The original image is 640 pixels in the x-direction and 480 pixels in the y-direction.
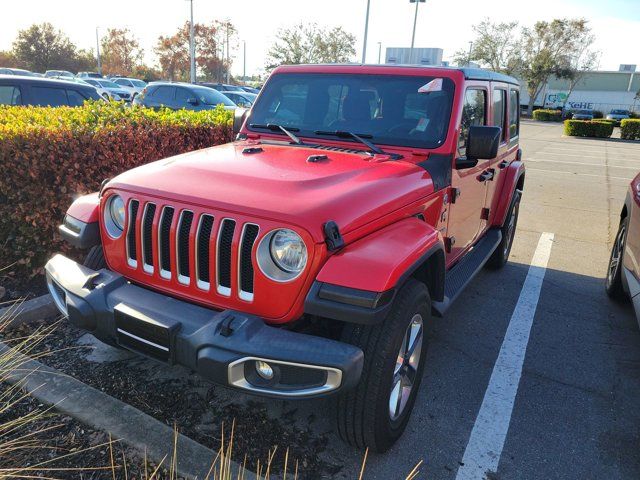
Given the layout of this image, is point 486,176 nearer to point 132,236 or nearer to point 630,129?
point 132,236

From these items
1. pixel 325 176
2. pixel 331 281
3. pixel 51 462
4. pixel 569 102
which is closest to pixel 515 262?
pixel 325 176

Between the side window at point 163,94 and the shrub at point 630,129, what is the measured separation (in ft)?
79.2

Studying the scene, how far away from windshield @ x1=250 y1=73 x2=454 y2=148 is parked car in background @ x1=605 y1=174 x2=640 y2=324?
1738mm

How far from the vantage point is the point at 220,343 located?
207 cm

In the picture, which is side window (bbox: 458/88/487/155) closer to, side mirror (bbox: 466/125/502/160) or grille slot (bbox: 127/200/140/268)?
side mirror (bbox: 466/125/502/160)

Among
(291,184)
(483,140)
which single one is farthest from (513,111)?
(291,184)

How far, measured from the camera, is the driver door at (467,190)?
137 inches

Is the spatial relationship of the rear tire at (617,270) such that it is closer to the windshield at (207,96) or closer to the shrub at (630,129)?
the windshield at (207,96)

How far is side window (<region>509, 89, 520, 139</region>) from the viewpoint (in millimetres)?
5118

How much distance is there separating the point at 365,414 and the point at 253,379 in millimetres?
579

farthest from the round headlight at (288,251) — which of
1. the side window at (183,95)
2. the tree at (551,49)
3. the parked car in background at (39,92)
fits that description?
the tree at (551,49)

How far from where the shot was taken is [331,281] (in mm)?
2113

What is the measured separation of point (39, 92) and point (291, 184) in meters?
7.57

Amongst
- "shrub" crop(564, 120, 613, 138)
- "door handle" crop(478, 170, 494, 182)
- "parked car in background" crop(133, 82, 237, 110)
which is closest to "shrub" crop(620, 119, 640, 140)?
"shrub" crop(564, 120, 613, 138)
